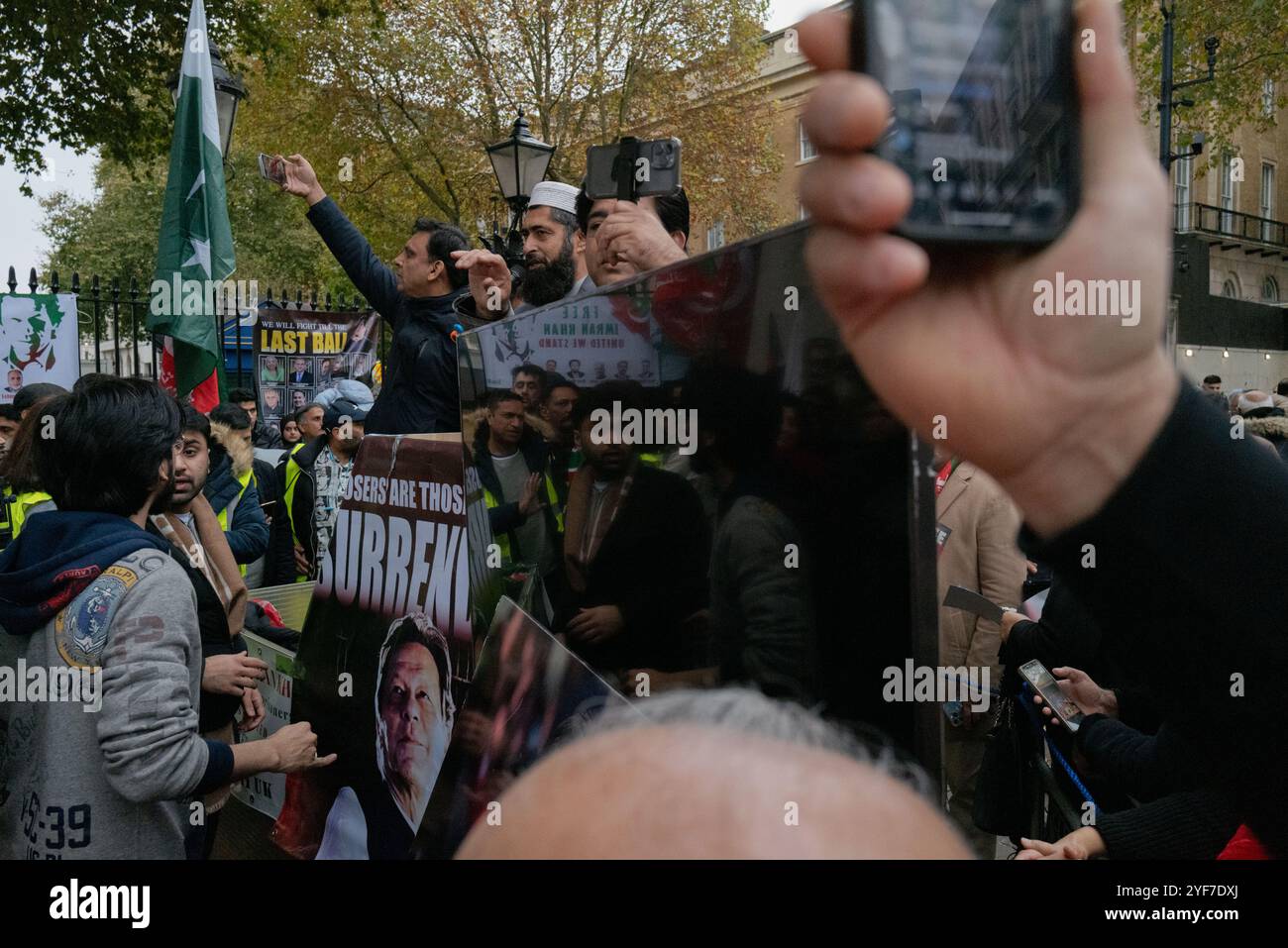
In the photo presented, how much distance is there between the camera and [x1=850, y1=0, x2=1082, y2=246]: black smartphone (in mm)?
681

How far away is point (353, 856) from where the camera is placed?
9.36 ft

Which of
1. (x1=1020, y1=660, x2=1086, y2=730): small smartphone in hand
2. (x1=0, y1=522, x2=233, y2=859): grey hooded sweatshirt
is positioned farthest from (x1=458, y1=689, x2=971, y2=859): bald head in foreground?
(x1=1020, y1=660, x2=1086, y2=730): small smartphone in hand

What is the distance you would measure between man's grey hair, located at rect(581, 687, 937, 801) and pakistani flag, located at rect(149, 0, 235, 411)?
16.1 ft

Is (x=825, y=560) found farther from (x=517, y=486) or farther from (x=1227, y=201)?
(x=1227, y=201)

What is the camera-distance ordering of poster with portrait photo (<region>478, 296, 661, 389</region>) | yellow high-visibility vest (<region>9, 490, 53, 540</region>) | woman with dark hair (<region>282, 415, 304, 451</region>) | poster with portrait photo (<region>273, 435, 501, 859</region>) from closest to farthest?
poster with portrait photo (<region>478, 296, 661, 389</region>) < poster with portrait photo (<region>273, 435, 501, 859</region>) < yellow high-visibility vest (<region>9, 490, 53, 540</region>) < woman with dark hair (<region>282, 415, 304, 451</region>)

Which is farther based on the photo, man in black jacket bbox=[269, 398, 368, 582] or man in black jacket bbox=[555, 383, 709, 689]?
man in black jacket bbox=[269, 398, 368, 582]

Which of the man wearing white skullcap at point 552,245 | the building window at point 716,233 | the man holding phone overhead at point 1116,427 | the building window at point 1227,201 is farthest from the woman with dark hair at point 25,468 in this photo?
the building window at point 1227,201

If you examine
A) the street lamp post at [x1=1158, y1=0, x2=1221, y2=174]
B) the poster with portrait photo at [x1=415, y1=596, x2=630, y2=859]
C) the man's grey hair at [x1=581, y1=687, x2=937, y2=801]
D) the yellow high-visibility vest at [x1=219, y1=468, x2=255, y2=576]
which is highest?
the street lamp post at [x1=1158, y1=0, x2=1221, y2=174]

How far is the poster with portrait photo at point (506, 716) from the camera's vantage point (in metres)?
1.55

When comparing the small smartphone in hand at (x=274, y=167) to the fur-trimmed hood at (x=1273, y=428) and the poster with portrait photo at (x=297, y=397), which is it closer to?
the fur-trimmed hood at (x=1273, y=428)

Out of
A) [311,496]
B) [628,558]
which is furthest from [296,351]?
[628,558]

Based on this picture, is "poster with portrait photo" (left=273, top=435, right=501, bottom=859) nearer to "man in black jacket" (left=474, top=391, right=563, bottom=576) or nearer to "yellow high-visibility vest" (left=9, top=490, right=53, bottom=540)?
"man in black jacket" (left=474, top=391, right=563, bottom=576)

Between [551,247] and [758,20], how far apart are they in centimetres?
1723
